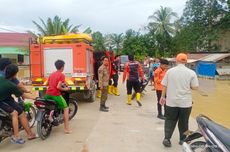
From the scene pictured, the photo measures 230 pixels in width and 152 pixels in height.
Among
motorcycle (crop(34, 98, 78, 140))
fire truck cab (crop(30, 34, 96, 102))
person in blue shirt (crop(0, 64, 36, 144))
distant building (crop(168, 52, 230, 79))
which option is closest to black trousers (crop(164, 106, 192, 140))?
motorcycle (crop(34, 98, 78, 140))

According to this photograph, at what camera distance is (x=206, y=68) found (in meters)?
33.3

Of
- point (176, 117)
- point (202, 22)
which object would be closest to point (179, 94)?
point (176, 117)

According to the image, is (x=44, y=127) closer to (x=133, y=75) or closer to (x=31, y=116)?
(x=31, y=116)

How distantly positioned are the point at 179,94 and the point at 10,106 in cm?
323

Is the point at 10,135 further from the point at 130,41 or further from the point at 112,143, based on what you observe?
the point at 130,41

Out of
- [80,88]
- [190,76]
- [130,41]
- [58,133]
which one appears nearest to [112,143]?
[58,133]

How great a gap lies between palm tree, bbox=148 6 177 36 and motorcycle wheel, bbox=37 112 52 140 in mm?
51840

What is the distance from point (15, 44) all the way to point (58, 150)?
39.4 metres

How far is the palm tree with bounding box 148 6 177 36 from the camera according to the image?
59094 millimetres

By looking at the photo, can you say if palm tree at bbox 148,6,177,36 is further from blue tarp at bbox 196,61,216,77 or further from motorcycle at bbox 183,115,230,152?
motorcycle at bbox 183,115,230,152

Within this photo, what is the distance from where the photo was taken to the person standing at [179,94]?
669 centimetres

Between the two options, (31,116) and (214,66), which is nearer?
(31,116)

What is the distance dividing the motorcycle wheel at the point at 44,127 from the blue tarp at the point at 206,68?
2668cm

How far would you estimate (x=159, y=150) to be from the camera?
6645 mm
